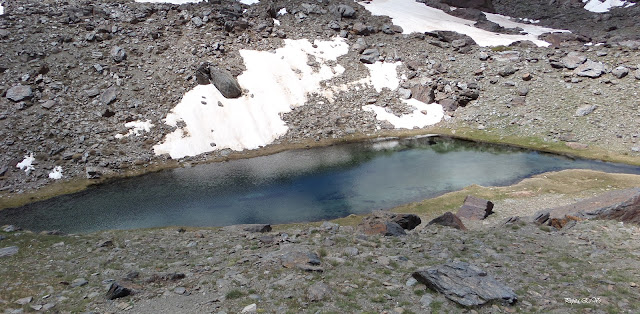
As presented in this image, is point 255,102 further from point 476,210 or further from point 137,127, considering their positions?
point 476,210

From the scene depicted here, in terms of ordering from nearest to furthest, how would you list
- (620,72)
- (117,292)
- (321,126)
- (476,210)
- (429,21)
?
(117,292), (476,210), (620,72), (321,126), (429,21)

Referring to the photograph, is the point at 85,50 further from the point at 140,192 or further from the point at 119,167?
the point at 140,192

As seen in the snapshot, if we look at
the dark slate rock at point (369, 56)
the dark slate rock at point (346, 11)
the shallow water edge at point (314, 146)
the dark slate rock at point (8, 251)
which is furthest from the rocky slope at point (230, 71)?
the dark slate rock at point (8, 251)

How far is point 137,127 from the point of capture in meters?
60.8

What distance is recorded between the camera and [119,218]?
41062 mm

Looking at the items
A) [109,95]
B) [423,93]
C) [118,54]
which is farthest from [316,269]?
[118,54]

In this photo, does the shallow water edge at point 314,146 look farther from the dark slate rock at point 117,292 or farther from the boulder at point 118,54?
the dark slate rock at point 117,292

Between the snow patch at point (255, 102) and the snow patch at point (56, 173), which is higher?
the snow patch at point (255, 102)

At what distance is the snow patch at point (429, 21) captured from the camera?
89000mm

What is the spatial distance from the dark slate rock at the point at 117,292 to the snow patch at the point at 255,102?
4272 centimetres

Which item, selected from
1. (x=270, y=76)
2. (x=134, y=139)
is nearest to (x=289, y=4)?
(x=270, y=76)

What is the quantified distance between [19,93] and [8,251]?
42.8 metres

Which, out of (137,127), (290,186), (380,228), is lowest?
(290,186)

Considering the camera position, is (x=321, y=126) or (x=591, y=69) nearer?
(x=321, y=126)
